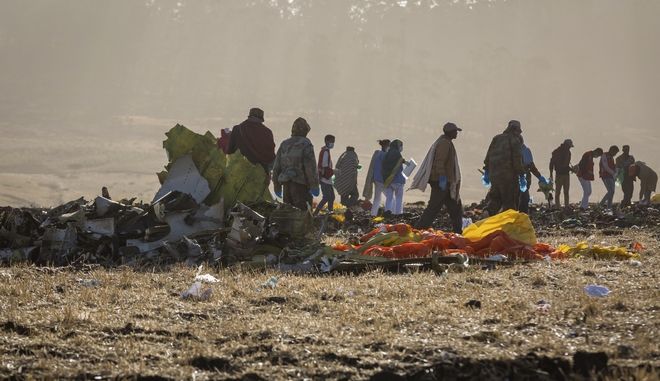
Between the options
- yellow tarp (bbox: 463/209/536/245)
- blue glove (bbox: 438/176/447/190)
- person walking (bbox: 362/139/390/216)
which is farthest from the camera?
person walking (bbox: 362/139/390/216)

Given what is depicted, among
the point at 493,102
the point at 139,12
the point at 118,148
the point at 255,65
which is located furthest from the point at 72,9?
the point at 118,148

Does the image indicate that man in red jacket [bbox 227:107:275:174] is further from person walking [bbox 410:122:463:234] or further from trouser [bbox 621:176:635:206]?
trouser [bbox 621:176:635:206]

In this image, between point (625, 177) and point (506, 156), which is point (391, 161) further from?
point (506, 156)

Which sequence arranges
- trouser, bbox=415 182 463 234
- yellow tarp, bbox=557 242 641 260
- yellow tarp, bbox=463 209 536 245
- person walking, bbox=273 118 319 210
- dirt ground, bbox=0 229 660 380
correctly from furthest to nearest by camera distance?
trouser, bbox=415 182 463 234 → person walking, bbox=273 118 319 210 → yellow tarp, bbox=463 209 536 245 → yellow tarp, bbox=557 242 641 260 → dirt ground, bbox=0 229 660 380

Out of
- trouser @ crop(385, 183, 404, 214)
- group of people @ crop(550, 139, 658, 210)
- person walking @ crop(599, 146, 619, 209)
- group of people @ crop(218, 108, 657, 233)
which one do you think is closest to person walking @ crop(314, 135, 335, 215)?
trouser @ crop(385, 183, 404, 214)

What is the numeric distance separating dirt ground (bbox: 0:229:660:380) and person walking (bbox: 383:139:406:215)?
1173cm

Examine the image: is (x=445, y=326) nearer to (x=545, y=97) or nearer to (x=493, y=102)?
(x=493, y=102)

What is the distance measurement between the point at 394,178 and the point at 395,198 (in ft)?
1.70

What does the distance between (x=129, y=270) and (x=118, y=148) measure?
75.3 metres

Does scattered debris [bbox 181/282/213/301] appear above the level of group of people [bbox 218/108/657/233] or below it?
below

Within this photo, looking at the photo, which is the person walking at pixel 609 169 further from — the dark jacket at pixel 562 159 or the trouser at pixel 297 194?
the trouser at pixel 297 194

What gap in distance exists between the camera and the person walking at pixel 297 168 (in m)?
11.7

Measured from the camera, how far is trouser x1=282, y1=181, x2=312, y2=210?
11.9 metres

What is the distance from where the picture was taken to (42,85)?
12912 centimetres
